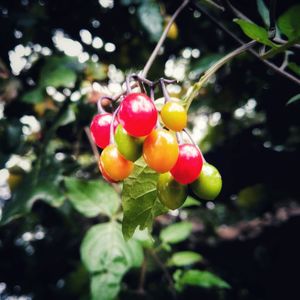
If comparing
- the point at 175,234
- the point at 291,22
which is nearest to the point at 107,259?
the point at 175,234

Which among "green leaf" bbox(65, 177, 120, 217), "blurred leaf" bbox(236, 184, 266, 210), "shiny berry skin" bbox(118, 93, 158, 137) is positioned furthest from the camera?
"blurred leaf" bbox(236, 184, 266, 210)

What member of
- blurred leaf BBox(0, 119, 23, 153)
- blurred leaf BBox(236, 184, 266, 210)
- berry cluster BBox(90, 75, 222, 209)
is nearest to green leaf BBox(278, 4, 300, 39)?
berry cluster BBox(90, 75, 222, 209)

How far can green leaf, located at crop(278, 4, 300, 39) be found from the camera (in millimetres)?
656

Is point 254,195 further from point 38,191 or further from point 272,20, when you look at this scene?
point 272,20

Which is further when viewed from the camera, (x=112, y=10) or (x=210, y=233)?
(x=210, y=233)

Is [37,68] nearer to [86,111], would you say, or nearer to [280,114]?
[86,111]

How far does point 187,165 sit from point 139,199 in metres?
0.14

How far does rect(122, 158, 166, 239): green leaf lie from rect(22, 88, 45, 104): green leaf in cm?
88

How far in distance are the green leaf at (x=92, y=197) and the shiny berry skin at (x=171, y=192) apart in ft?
1.90

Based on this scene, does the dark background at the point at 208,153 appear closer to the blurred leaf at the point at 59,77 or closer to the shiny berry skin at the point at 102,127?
the blurred leaf at the point at 59,77

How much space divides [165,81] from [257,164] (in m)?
1.24

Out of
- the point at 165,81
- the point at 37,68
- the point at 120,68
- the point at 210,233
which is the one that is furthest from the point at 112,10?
the point at 210,233

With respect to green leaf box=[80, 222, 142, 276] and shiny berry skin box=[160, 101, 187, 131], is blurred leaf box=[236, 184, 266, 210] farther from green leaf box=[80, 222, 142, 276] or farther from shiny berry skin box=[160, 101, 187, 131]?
shiny berry skin box=[160, 101, 187, 131]

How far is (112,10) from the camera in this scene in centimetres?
188
